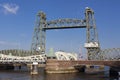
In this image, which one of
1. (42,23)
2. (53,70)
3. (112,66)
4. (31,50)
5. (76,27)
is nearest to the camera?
(112,66)

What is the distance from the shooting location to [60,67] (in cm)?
12181

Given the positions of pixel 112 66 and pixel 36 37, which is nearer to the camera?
pixel 112 66

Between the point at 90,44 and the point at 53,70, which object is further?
the point at 90,44

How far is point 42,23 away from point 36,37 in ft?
35.2

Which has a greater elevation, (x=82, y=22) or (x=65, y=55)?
(x=82, y=22)

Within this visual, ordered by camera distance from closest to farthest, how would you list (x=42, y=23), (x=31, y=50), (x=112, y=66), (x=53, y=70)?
(x=112, y=66)
(x=53, y=70)
(x=42, y=23)
(x=31, y=50)

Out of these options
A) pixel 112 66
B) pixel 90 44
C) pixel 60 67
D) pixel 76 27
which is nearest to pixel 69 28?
pixel 76 27

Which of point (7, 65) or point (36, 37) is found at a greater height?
point (36, 37)

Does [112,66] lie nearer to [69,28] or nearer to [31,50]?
[69,28]

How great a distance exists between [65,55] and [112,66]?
33.1 m

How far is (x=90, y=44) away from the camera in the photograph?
137625mm

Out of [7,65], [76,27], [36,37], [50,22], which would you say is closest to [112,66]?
[76,27]

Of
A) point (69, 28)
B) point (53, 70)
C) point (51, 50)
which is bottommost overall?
point (53, 70)

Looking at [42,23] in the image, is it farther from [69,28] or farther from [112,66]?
[112,66]
